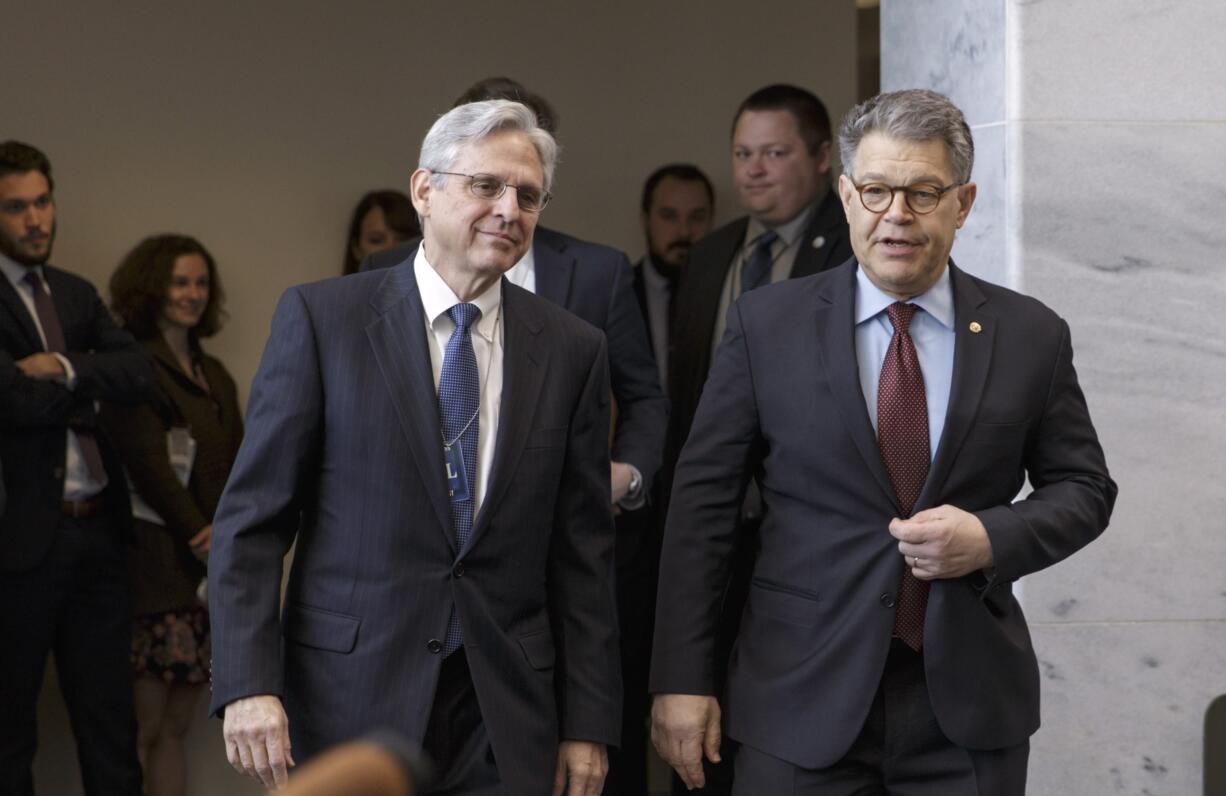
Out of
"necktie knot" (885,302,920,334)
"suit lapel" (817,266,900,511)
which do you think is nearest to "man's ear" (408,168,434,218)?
"suit lapel" (817,266,900,511)

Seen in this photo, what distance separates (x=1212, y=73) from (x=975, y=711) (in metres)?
1.96

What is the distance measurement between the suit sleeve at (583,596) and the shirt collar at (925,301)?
491 millimetres

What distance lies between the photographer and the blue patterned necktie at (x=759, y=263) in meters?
4.43

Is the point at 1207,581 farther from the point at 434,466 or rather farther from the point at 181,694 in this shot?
the point at 181,694

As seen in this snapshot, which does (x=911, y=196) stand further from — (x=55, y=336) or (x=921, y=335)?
(x=55, y=336)

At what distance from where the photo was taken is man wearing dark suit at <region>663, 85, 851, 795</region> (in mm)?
4430

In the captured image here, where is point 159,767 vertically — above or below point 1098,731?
below

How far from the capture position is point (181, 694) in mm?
5812

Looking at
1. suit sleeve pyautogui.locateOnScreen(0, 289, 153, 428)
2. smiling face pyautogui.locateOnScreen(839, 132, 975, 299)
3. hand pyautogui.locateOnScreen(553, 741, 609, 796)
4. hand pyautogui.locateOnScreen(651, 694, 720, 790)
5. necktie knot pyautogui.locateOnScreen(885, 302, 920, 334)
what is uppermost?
smiling face pyautogui.locateOnScreen(839, 132, 975, 299)

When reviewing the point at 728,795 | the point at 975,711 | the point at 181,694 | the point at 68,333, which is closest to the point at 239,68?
the point at 68,333

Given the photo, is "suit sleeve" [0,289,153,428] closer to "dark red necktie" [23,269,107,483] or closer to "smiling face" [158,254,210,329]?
"dark red necktie" [23,269,107,483]

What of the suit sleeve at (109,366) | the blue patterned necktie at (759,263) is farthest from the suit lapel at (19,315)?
the blue patterned necktie at (759,263)

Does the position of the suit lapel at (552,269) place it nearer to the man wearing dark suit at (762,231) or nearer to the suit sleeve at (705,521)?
the man wearing dark suit at (762,231)

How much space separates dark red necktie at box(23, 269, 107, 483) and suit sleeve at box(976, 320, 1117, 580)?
331cm
